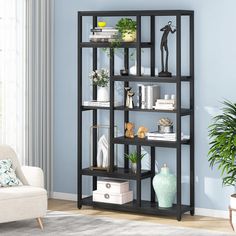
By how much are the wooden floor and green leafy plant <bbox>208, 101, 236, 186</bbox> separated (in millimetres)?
389

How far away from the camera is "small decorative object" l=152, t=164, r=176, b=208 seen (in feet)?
21.0

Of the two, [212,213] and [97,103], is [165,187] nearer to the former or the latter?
[212,213]

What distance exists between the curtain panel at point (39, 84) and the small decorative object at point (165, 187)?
54.1 inches

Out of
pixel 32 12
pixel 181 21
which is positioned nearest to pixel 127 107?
pixel 181 21

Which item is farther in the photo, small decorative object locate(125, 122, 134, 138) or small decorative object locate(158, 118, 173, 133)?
small decorative object locate(125, 122, 134, 138)

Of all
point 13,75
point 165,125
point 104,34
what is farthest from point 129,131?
point 13,75

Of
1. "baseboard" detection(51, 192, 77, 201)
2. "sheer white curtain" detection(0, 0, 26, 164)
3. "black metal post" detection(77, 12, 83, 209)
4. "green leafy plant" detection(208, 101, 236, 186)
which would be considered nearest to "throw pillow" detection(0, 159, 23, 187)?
"sheer white curtain" detection(0, 0, 26, 164)

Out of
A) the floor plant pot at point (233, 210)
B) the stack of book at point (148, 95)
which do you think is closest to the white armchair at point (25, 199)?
the stack of book at point (148, 95)

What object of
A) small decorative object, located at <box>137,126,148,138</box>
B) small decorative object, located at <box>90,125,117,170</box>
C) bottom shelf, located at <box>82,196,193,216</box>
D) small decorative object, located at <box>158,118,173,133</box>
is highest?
small decorative object, located at <box>158,118,173,133</box>

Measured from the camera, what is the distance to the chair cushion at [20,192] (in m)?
5.71

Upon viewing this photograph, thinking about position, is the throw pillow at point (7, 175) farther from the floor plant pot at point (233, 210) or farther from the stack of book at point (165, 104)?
the floor plant pot at point (233, 210)

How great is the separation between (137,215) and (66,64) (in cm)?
179

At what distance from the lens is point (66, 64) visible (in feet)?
23.7

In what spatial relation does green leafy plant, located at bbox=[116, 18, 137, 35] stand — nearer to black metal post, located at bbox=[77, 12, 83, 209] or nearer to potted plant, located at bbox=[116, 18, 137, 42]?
potted plant, located at bbox=[116, 18, 137, 42]
